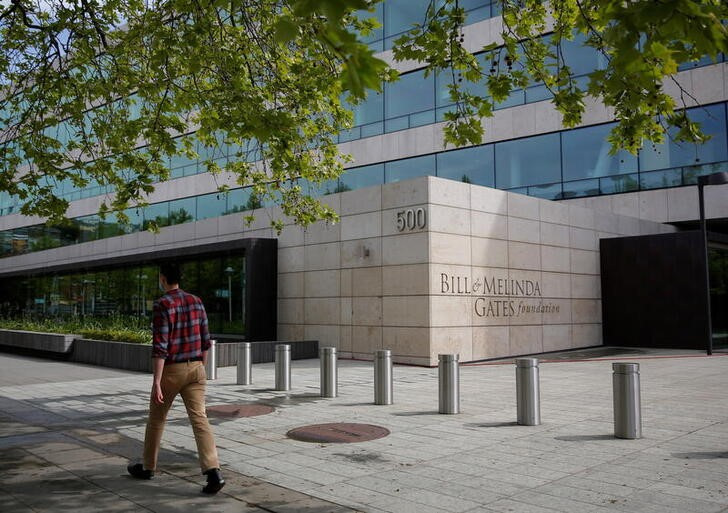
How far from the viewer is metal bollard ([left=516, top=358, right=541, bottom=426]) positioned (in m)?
8.16

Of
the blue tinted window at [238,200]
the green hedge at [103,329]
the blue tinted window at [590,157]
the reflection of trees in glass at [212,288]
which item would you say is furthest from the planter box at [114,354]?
the blue tinted window at [590,157]

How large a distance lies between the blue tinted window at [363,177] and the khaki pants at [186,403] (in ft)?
72.8

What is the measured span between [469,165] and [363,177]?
4.94 meters

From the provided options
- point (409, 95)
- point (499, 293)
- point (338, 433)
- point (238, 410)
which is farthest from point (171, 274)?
point (409, 95)

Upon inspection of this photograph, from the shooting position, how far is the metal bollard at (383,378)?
32.9ft

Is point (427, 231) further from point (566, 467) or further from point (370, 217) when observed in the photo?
point (566, 467)

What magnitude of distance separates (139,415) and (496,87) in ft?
22.4

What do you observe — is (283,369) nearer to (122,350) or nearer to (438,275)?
(438,275)

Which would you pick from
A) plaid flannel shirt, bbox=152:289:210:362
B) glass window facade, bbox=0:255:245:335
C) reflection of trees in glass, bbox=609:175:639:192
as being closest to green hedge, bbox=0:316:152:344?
glass window facade, bbox=0:255:245:335

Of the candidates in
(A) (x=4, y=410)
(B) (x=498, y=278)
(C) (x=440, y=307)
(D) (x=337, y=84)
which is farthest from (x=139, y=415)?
(B) (x=498, y=278)

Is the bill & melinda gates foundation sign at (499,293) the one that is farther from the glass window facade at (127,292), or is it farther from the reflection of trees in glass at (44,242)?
the reflection of trees in glass at (44,242)

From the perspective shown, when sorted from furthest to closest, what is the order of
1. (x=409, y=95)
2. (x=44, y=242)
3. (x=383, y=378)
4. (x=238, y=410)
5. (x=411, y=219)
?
(x=44, y=242)
(x=409, y=95)
(x=411, y=219)
(x=383, y=378)
(x=238, y=410)

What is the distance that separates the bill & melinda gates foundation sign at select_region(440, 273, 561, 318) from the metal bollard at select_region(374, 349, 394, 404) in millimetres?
6441

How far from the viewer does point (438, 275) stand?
16.2 metres
